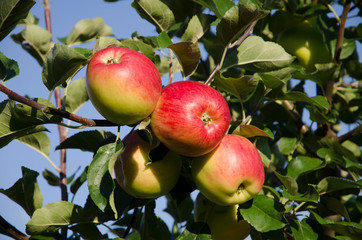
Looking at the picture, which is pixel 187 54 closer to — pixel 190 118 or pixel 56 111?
pixel 190 118

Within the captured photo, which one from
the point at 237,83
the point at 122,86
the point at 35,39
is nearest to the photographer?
the point at 122,86

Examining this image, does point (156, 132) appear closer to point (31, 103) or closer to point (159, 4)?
point (31, 103)

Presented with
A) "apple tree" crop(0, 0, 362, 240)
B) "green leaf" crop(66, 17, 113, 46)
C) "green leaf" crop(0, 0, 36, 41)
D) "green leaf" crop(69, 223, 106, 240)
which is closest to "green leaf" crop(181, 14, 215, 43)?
"apple tree" crop(0, 0, 362, 240)

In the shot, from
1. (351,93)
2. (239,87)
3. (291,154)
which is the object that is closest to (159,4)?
(239,87)

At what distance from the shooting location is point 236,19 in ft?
4.42

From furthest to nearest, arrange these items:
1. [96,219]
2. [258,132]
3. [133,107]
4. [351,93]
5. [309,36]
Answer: [351,93], [309,36], [96,219], [258,132], [133,107]

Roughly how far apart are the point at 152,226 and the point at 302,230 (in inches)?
26.2

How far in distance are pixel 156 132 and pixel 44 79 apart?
37cm

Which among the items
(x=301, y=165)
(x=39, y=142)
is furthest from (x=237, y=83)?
(x=39, y=142)

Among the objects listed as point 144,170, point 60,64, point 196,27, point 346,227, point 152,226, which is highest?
point 60,64

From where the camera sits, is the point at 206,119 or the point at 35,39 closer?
the point at 206,119

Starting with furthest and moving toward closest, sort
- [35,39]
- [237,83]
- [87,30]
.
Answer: [87,30], [35,39], [237,83]

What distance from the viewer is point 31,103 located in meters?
1.13

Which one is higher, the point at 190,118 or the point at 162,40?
the point at 162,40
